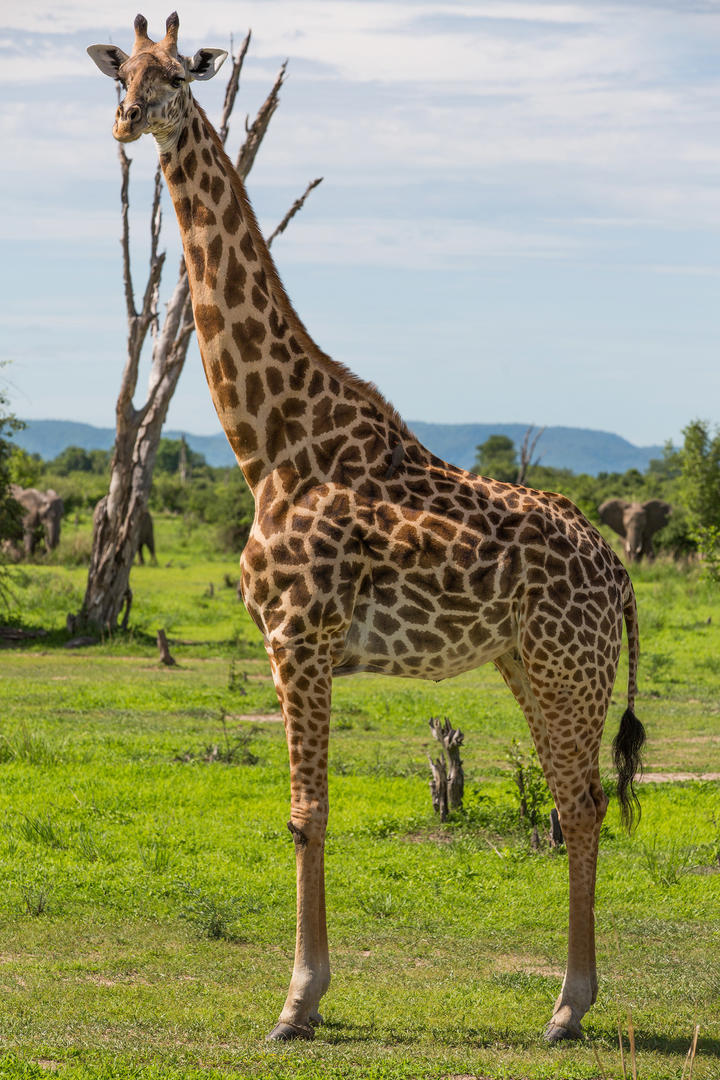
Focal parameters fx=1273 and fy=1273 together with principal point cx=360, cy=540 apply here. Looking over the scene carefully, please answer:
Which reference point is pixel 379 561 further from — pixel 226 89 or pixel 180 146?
pixel 226 89

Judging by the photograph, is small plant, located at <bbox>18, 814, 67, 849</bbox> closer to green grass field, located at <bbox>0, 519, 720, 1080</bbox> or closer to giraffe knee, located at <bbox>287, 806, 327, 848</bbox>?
green grass field, located at <bbox>0, 519, 720, 1080</bbox>

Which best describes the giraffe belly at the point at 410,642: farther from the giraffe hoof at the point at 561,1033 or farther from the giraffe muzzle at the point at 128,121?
the giraffe muzzle at the point at 128,121

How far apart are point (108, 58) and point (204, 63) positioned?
17.8 inches

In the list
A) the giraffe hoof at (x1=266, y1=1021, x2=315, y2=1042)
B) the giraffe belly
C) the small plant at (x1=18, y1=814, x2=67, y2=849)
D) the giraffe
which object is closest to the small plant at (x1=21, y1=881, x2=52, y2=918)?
the small plant at (x1=18, y1=814, x2=67, y2=849)

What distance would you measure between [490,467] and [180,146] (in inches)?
2535

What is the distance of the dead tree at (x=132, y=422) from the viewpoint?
68.7 ft

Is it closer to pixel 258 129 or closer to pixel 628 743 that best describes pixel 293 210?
pixel 258 129

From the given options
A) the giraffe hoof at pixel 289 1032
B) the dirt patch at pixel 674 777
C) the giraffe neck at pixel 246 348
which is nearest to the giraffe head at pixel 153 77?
the giraffe neck at pixel 246 348

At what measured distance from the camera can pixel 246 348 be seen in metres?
6.25

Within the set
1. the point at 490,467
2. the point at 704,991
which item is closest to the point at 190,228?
the point at 704,991

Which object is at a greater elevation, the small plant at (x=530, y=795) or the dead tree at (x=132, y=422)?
the dead tree at (x=132, y=422)

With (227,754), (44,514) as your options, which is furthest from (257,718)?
(44,514)

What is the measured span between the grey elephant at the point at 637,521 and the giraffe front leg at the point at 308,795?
111 feet

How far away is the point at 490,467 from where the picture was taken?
6994 centimetres
